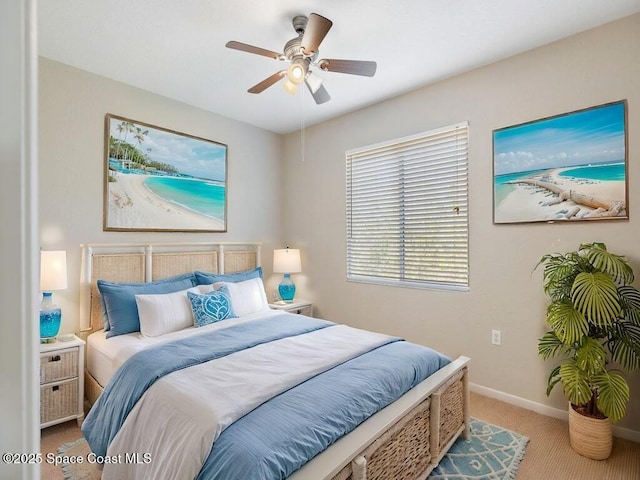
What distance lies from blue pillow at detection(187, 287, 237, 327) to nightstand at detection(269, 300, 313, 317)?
33.9 inches

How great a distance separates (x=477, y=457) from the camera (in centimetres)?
201

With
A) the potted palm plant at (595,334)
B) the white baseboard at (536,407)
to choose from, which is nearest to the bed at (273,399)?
the potted palm plant at (595,334)

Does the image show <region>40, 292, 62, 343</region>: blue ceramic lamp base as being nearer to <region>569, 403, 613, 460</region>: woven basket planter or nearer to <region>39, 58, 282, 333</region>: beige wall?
<region>39, 58, 282, 333</region>: beige wall

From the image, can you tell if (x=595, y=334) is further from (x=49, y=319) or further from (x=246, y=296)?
(x=49, y=319)

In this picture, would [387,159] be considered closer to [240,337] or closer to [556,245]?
[556,245]

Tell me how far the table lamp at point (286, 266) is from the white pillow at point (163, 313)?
50.5 inches

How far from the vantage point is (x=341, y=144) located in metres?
3.84

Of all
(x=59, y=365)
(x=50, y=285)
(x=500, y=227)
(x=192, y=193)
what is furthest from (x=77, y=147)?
(x=500, y=227)

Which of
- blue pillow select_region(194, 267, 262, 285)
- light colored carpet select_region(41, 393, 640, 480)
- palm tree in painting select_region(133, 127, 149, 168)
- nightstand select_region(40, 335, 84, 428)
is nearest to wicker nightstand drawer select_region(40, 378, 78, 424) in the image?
nightstand select_region(40, 335, 84, 428)

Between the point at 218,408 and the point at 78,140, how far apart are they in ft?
8.64

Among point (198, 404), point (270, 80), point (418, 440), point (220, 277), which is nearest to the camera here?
point (198, 404)

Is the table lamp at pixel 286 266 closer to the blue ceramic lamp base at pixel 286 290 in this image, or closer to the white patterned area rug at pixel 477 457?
the blue ceramic lamp base at pixel 286 290

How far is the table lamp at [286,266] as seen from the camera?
12.7 ft

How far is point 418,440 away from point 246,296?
1.94 meters
